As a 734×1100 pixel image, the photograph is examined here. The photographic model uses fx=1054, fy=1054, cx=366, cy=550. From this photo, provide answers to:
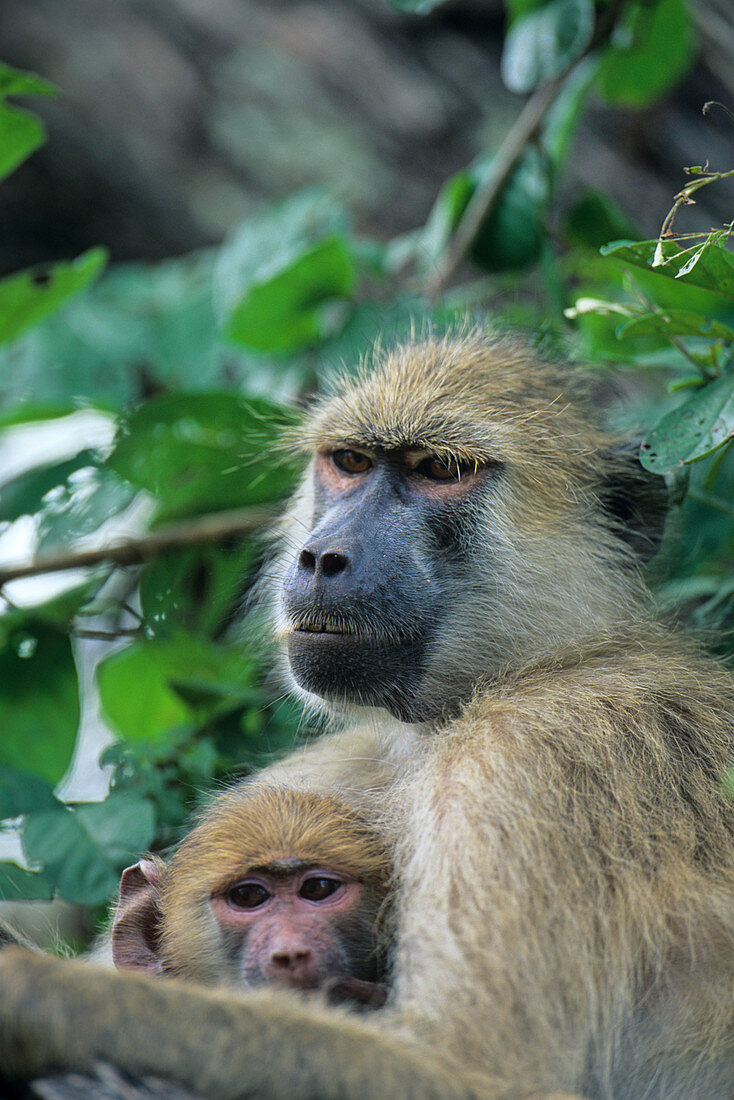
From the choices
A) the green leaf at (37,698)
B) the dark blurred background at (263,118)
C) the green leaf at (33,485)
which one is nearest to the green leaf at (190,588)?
the green leaf at (37,698)

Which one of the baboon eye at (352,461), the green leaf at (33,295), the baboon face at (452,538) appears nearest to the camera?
the baboon face at (452,538)

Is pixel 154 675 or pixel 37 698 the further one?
pixel 154 675

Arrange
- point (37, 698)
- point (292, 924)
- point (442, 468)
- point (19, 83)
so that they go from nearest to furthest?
point (292, 924)
point (442, 468)
point (19, 83)
point (37, 698)

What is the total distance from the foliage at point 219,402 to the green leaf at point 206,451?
11mm

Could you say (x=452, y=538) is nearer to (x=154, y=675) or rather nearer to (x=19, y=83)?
(x=154, y=675)

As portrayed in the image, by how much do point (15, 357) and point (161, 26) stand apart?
4808 mm

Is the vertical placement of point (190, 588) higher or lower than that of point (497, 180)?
lower

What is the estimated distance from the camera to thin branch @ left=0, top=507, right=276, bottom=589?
193 inches

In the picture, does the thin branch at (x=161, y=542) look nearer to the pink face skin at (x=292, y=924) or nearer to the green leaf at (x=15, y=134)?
the green leaf at (x=15, y=134)

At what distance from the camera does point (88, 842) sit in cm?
354

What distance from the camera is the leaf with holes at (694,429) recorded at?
122 inches

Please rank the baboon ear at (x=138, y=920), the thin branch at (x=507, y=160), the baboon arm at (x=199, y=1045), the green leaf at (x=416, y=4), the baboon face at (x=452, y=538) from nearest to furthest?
1. the baboon arm at (x=199, y=1045)
2. the baboon ear at (x=138, y=920)
3. the baboon face at (x=452, y=538)
4. the green leaf at (x=416, y=4)
5. the thin branch at (x=507, y=160)

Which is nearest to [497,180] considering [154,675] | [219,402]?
[219,402]

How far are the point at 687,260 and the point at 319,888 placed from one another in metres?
2.11
